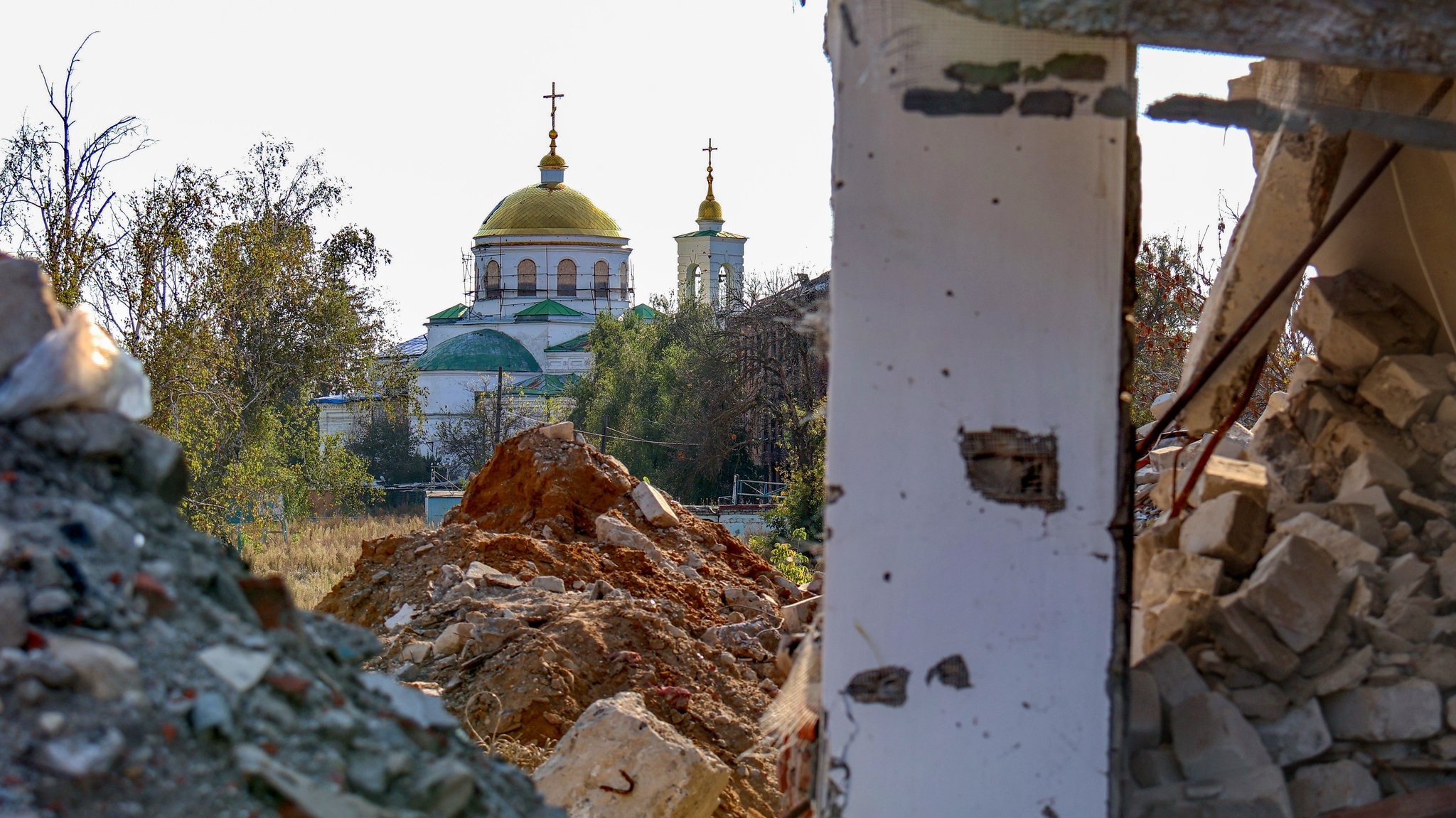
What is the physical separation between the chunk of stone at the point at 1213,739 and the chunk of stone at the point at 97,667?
2.63m

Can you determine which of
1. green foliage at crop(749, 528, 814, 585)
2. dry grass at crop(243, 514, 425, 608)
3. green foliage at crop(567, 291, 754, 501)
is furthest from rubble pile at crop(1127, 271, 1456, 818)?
green foliage at crop(567, 291, 754, 501)

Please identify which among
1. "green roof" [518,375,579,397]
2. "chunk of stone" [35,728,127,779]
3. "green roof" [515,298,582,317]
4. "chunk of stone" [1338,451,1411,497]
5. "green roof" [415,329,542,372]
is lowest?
"chunk of stone" [35,728,127,779]

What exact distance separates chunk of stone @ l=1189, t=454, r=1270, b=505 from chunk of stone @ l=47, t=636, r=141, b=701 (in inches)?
133

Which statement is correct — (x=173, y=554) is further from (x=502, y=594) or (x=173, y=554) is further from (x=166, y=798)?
(x=502, y=594)

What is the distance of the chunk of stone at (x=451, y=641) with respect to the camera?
286 inches

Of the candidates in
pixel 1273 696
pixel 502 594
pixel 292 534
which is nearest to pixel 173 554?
pixel 1273 696

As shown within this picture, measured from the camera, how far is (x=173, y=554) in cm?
268

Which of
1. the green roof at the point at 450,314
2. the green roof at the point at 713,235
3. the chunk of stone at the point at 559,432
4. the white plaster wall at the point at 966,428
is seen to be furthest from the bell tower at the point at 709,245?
the white plaster wall at the point at 966,428

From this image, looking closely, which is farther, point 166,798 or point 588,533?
point 588,533

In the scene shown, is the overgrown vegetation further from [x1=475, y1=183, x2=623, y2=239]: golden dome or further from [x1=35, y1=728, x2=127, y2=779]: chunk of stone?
[x1=475, y1=183, x2=623, y2=239]: golden dome

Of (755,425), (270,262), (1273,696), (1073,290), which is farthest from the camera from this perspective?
(755,425)

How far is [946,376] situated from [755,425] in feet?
85.4

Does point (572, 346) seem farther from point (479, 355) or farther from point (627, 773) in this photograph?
Answer: point (627, 773)

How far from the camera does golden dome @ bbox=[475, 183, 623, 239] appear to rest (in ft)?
164
